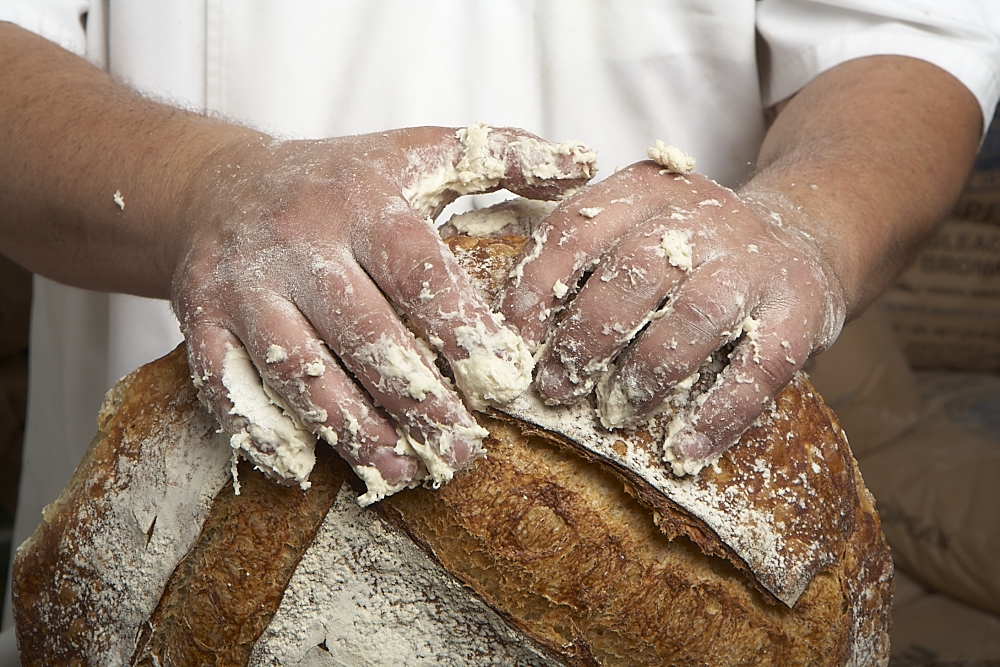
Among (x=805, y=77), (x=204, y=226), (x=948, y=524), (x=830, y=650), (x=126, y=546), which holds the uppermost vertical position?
(x=204, y=226)

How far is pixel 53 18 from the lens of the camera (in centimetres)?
128

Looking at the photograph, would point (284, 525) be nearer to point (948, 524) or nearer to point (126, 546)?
point (126, 546)

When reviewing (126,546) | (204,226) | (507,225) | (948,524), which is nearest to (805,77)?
(507,225)

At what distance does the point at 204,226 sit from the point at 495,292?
0.99 feet

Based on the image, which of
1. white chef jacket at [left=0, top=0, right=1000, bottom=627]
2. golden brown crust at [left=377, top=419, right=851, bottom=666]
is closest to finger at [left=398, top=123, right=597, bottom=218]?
golden brown crust at [left=377, top=419, right=851, bottom=666]

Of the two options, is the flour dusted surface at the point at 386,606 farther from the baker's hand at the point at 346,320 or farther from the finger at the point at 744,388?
the finger at the point at 744,388

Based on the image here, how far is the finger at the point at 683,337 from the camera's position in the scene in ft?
2.43

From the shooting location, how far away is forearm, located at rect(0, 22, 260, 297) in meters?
0.95

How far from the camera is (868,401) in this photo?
283 cm

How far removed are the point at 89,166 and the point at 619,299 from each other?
2.35 ft

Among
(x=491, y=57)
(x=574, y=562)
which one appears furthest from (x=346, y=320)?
(x=491, y=57)

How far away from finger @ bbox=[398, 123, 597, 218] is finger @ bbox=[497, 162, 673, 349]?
0.09 m

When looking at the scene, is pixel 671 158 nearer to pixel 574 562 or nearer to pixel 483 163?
pixel 483 163

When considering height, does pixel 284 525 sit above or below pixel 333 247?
below
